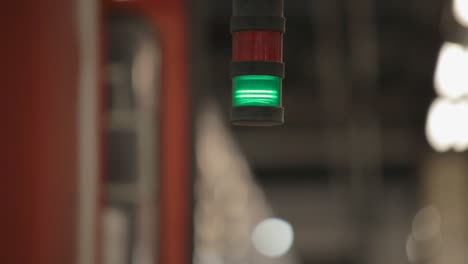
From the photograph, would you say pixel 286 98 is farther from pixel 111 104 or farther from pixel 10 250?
pixel 10 250

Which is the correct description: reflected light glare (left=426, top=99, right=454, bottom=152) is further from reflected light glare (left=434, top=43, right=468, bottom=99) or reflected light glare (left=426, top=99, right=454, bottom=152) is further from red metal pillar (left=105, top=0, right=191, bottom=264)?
red metal pillar (left=105, top=0, right=191, bottom=264)

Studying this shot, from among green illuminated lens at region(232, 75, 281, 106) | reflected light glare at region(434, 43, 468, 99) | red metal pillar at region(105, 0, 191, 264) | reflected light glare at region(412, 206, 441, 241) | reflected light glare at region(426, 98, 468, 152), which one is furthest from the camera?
reflected light glare at region(412, 206, 441, 241)

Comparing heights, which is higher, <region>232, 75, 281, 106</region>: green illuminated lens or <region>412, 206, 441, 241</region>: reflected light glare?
<region>412, 206, 441, 241</region>: reflected light glare

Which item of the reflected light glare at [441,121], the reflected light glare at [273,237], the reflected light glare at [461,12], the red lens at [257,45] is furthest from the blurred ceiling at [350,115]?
the red lens at [257,45]

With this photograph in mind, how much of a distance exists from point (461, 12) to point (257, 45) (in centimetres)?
562

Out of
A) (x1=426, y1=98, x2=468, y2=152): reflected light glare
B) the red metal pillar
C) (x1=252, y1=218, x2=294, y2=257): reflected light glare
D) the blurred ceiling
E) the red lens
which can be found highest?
the blurred ceiling

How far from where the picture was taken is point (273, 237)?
65.4 feet

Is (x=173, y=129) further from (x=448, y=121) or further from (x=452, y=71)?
(x=448, y=121)

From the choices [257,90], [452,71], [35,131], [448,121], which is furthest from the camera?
[448,121]

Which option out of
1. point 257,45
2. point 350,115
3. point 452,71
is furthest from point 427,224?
point 257,45

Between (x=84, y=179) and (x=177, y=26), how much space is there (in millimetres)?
1160

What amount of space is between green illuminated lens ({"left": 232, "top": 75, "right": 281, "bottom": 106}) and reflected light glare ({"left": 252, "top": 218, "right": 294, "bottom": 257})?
15.4 meters

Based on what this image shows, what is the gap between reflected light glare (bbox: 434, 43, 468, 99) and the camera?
8477 mm

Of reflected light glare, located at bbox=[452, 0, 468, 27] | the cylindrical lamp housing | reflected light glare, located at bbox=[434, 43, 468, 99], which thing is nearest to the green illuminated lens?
the cylindrical lamp housing
